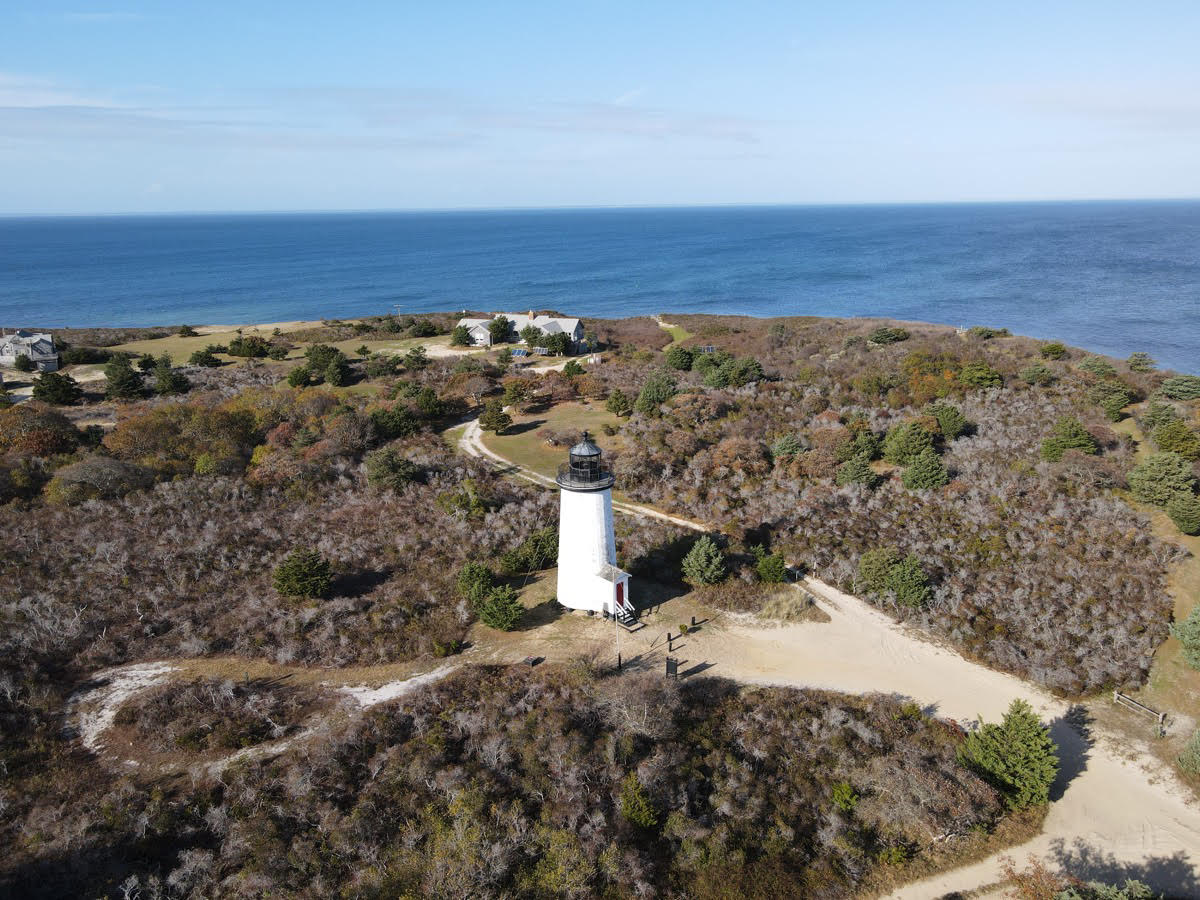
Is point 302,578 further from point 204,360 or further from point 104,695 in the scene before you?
point 204,360

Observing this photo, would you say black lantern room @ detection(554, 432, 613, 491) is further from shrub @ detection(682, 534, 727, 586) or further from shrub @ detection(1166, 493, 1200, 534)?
shrub @ detection(1166, 493, 1200, 534)

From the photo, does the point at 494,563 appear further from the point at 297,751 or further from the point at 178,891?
the point at 178,891

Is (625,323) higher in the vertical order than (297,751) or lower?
higher

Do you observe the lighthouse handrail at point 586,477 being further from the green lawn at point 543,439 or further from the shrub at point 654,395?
the shrub at point 654,395

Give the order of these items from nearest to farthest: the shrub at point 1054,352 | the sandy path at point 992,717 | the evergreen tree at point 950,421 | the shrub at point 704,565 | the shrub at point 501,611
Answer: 1. the sandy path at point 992,717
2. the shrub at point 501,611
3. the shrub at point 704,565
4. the evergreen tree at point 950,421
5. the shrub at point 1054,352

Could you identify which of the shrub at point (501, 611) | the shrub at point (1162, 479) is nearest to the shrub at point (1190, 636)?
the shrub at point (1162, 479)

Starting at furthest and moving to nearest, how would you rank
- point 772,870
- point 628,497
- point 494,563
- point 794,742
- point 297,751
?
point 628,497 < point 494,563 < point 794,742 < point 297,751 < point 772,870

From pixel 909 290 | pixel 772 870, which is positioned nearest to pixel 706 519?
pixel 772 870

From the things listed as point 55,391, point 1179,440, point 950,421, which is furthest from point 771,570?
point 55,391
